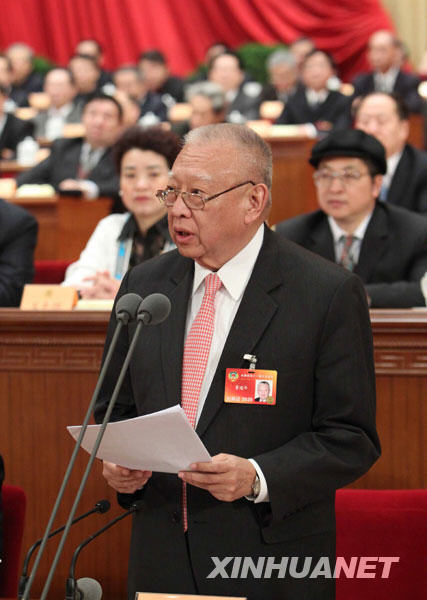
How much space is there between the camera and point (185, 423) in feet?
4.93

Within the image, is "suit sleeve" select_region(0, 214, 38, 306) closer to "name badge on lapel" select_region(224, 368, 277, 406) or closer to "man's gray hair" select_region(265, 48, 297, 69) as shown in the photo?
"name badge on lapel" select_region(224, 368, 277, 406)

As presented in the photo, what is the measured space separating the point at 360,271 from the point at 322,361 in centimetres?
175

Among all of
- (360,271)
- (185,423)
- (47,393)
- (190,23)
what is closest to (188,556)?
(185,423)

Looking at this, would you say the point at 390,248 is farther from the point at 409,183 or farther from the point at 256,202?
the point at 256,202

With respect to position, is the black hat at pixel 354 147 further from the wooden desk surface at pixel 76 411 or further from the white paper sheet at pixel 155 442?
the white paper sheet at pixel 155 442

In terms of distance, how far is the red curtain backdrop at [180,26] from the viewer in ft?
38.9

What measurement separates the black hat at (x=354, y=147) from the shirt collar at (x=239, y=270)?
65.1 inches

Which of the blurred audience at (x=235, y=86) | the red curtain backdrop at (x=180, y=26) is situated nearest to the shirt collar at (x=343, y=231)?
the blurred audience at (x=235, y=86)

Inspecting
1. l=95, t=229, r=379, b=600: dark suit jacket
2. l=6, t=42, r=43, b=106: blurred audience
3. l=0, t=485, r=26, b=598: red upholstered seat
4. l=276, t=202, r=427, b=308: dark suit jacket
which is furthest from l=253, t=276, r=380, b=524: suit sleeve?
l=6, t=42, r=43, b=106: blurred audience

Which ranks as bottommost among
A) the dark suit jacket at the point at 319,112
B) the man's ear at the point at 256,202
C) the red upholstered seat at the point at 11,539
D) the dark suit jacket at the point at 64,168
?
the red upholstered seat at the point at 11,539

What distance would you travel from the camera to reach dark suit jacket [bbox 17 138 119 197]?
6039 millimetres

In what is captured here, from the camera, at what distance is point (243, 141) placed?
1.73 m

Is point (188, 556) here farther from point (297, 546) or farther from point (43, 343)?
point (43, 343)

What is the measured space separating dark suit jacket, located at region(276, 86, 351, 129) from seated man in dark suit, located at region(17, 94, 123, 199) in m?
2.82
